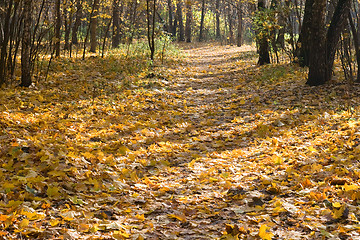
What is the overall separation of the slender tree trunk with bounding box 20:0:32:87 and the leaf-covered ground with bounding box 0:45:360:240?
29cm

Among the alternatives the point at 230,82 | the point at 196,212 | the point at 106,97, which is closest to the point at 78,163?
the point at 196,212

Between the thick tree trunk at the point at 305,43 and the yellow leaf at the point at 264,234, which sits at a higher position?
the thick tree trunk at the point at 305,43

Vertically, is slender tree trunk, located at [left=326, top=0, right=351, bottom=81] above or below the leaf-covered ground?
above

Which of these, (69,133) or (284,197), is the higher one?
(69,133)

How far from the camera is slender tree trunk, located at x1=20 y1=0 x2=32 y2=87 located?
694 centimetres

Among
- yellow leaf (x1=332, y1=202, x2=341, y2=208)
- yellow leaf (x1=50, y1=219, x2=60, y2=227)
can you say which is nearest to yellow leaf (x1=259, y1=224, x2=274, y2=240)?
yellow leaf (x1=332, y1=202, x2=341, y2=208)

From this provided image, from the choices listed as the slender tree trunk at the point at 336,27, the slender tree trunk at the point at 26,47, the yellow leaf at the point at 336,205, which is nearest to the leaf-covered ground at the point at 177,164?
the yellow leaf at the point at 336,205

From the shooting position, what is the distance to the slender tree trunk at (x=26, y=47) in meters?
6.94

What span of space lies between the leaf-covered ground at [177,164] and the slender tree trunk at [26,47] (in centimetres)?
29

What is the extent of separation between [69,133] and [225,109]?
12.5 ft

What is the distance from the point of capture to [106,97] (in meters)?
7.81

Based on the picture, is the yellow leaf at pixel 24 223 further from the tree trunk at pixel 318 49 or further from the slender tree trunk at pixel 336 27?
the slender tree trunk at pixel 336 27

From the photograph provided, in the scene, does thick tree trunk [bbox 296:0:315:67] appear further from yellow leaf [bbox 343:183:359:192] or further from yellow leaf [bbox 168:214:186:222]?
yellow leaf [bbox 168:214:186:222]

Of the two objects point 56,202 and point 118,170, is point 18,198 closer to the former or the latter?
point 56,202
